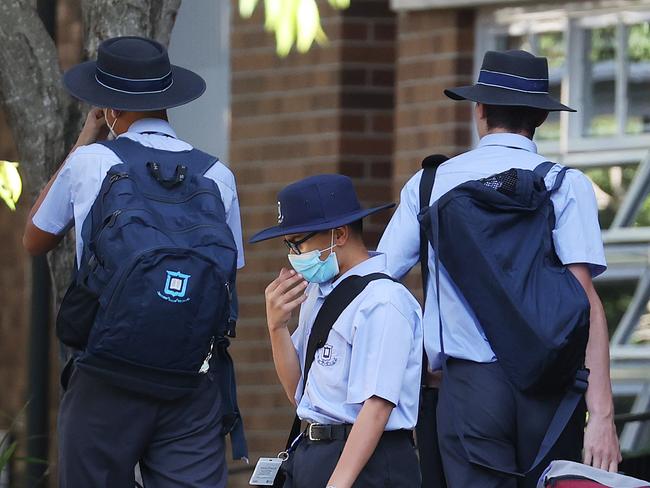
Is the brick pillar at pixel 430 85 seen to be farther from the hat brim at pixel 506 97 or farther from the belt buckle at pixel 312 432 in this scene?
the belt buckle at pixel 312 432

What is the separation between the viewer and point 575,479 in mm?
4680

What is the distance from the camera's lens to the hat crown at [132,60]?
17.3 ft

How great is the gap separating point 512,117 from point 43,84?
168 centimetres

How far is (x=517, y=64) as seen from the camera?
213 inches

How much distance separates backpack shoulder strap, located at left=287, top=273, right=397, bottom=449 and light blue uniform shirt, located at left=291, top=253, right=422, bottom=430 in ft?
0.06

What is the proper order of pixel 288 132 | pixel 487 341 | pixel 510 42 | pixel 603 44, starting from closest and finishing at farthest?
pixel 487 341 → pixel 603 44 → pixel 510 42 → pixel 288 132

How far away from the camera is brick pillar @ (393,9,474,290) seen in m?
8.25

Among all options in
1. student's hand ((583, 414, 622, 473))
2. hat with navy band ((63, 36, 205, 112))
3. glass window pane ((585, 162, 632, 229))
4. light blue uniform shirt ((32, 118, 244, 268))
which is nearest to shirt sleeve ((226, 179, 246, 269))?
light blue uniform shirt ((32, 118, 244, 268))

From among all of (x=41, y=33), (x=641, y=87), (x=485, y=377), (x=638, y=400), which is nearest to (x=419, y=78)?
(x=641, y=87)

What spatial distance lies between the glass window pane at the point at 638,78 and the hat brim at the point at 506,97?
269cm

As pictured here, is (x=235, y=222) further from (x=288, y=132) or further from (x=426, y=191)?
(x=288, y=132)

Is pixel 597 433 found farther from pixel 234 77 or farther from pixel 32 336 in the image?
pixel 234 77

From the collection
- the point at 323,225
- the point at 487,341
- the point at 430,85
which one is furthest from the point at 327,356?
the point at 430,85

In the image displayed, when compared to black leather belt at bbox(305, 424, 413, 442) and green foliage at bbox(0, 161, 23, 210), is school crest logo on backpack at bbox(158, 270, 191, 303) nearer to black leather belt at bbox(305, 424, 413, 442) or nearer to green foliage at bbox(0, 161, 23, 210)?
black leather belt at bbox(305, 424, 413, 442)
